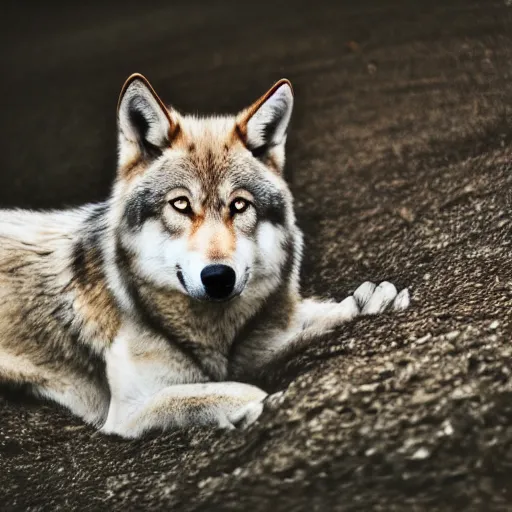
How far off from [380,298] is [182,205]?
4.92ft

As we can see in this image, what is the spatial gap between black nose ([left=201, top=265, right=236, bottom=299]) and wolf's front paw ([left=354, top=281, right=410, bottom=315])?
1130mm

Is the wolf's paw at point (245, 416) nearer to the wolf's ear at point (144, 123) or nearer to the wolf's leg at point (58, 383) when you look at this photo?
the wolf's leg at point (58, 383)

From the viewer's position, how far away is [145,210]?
14.8ft

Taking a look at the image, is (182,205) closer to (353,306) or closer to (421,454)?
(353,306)

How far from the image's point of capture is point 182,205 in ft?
14.6

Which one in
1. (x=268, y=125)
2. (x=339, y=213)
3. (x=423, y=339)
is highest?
(x=268, y=125)

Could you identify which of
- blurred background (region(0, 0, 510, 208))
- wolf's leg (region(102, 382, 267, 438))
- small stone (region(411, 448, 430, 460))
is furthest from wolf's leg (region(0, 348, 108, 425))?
small stone (region(411, 448, 430, 460))

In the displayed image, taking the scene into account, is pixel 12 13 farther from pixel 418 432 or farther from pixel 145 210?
pixel 418 432

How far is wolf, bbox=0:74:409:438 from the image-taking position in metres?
4.40

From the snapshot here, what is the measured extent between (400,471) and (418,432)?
0.81 ft

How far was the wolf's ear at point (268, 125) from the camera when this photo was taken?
189 inches

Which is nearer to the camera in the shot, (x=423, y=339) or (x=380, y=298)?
(x=423, y=339)

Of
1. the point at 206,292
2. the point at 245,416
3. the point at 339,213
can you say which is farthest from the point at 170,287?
the point at 339,213

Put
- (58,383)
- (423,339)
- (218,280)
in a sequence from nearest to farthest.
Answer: (218,280) < (423,339) < (58,383)
